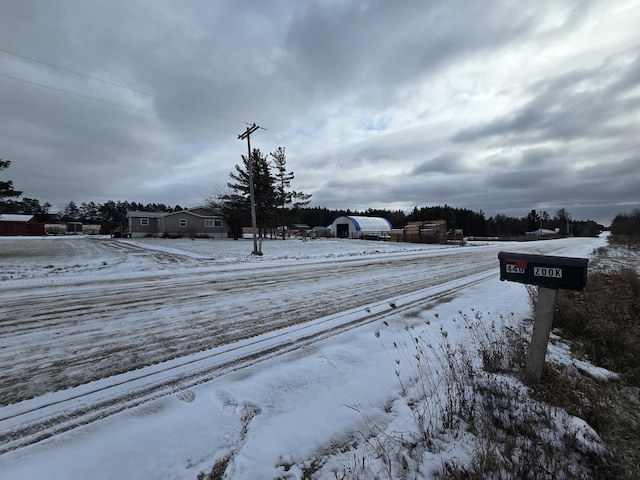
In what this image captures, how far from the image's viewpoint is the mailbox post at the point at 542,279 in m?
3.03

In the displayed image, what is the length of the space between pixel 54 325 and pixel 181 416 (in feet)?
13.0

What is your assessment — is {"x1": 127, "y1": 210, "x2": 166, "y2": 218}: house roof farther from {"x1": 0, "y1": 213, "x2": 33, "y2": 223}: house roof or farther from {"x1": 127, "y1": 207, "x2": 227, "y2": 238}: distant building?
{"x1": 0, "y1": 213, "x2": 33, "y2": 223}: house roof

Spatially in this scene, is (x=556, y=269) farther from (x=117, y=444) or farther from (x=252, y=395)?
(x=117, y=444)

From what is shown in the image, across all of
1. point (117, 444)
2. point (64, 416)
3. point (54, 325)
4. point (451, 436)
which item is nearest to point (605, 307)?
point (451, 436)

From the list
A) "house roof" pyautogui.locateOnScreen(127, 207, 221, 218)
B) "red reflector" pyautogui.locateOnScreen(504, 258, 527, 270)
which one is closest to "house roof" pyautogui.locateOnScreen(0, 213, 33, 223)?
"house roof" pyautogui.locateOnScreen(127, 207, 221, 218)

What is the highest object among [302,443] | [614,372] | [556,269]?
[556,269]

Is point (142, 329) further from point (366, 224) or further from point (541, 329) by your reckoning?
point (366, 224)

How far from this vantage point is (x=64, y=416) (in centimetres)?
283

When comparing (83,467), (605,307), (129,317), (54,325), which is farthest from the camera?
(605,307)

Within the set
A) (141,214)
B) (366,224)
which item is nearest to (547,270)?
(141,214)

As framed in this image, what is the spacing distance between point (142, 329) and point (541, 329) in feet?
18.4

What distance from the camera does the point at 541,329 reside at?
131 inches

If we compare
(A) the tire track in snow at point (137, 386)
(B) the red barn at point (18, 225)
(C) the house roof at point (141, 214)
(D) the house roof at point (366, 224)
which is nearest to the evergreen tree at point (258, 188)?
(C) the house roof at point (141, 214)

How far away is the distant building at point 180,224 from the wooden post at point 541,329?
45647mm
